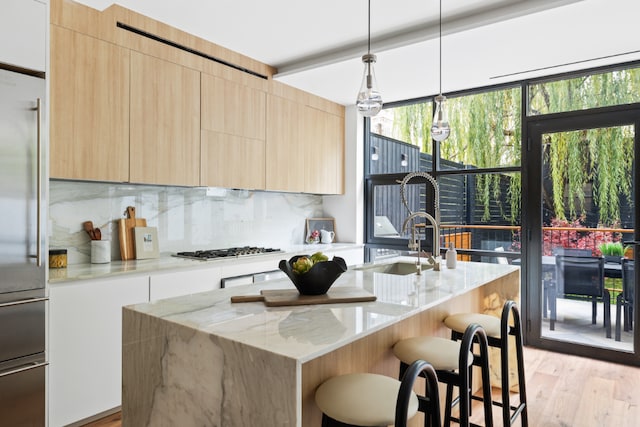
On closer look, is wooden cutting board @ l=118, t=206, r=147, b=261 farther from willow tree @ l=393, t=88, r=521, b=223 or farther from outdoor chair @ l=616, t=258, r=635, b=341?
outdoor chair @ l=616, t=258, r=635, b=341

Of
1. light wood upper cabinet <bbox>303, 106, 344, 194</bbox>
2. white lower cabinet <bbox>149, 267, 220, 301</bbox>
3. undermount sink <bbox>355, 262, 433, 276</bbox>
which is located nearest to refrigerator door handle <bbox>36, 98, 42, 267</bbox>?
white lower cabinet <bbox>149, 267, 220, 301</bbox>

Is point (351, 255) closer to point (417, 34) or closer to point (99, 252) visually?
point (417, 34)

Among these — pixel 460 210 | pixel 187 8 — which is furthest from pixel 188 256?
pixel 460 210

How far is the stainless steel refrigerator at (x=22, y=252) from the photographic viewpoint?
2.08 metres

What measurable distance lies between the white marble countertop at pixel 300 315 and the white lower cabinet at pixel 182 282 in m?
1.03

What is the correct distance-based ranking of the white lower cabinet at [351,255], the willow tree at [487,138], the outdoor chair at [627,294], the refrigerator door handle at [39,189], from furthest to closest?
the white lower cabinet at [351,255]
the willow tree at [487,138]
the outdoor chair at [627,294]
the refrigerator door handle at [39,189]

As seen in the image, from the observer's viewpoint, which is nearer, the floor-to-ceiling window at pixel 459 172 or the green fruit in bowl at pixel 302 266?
the green fruit in bowl at pixel 302 266

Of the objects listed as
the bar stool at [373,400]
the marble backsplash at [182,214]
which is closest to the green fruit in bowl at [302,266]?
the bar stool at [373,400]

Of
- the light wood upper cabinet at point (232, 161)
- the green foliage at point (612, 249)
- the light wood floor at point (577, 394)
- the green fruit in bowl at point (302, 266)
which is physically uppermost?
the light wood upper cabinet at point (232, 161)

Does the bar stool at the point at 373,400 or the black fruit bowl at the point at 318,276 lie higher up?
the black fruit bowl at the point at 318,276

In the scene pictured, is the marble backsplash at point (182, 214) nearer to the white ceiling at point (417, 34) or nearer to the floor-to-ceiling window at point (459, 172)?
the floor-to-ceiling window at point (459, 172)

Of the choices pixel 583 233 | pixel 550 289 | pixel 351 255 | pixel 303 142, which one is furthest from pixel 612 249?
pixel 303 142

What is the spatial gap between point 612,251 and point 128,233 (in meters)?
3.85

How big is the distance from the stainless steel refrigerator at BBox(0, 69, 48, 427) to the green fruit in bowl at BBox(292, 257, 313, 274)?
1404 mm
